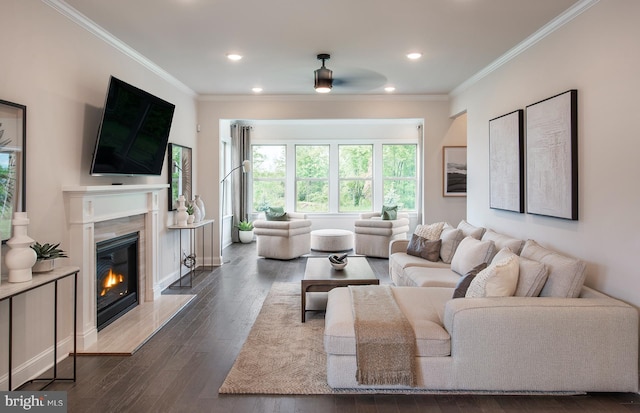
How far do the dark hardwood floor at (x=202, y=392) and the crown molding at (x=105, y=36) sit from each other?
2673 millimetres

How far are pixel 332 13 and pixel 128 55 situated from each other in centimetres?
230

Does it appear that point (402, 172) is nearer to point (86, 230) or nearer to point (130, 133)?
point (130, 133)

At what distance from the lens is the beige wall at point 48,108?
9.00 ft

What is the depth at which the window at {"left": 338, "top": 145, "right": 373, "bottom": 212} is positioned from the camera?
965cm

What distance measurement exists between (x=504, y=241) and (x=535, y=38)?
6.21 feet

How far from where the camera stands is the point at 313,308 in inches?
171

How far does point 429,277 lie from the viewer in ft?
13.2

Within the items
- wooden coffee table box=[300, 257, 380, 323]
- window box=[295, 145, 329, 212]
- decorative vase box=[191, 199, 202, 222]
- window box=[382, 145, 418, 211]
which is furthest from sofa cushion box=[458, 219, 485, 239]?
window box=[295, 145, 329, 212]

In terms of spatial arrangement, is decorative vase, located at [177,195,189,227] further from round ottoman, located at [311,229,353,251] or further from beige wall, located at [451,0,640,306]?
beige wall, located at [451,0,640,306]

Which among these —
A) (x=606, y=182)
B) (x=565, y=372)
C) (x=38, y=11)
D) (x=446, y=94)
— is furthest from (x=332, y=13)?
(x=446, y=94)

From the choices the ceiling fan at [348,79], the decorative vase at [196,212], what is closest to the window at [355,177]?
the ceiling fan at [348,79]

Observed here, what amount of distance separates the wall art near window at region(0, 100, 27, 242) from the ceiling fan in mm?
2831

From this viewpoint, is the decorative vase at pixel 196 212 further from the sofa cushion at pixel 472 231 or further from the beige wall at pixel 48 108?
the sofa cushion at pixel 472 231

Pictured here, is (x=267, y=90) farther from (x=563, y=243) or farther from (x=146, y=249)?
(x=563, y=243)
